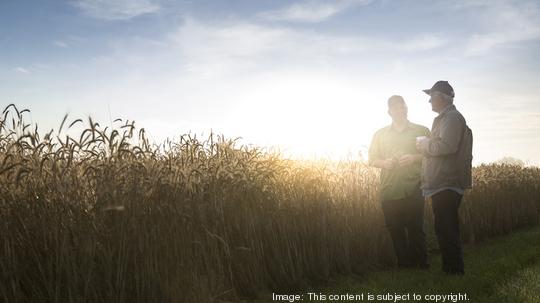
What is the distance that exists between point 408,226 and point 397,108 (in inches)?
73.5

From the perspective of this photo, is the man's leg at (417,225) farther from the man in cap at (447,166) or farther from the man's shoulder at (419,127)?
the man's shoulder at (419,127)

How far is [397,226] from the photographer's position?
8289 mm

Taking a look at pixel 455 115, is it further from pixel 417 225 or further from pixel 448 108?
pixel 417 225

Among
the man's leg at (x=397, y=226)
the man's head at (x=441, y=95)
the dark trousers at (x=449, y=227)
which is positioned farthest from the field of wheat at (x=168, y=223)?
the man's head at (x=441, y=95)

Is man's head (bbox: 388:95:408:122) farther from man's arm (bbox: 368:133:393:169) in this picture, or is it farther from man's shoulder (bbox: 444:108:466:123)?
man's shoulder (bbox: 444:108:466:123)

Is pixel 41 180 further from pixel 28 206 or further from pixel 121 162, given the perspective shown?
pixel 121 162

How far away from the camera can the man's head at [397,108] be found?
829 cm

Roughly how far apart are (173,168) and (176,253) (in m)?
0.94

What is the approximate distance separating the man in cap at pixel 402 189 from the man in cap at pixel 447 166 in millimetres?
573

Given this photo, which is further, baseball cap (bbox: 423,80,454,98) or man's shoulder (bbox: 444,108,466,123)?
baseball cap (bbox: 423,80,454,98)

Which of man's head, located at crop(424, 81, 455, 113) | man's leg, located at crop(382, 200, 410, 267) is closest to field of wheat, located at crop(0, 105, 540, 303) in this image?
man's leg, located at crop(382, 200, 410, 267)

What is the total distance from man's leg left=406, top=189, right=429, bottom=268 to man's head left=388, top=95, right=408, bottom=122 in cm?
121

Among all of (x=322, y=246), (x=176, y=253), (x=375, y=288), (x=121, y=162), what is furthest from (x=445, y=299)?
(x=121, y=162)

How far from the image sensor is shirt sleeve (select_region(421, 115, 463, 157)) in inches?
283
